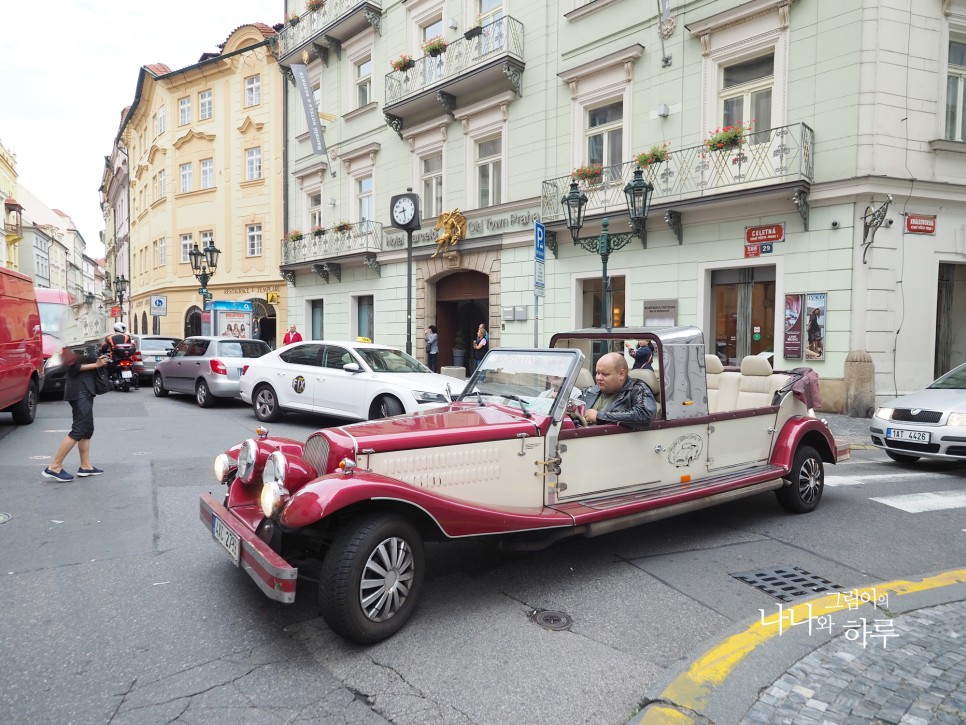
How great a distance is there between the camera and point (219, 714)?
8.62 feet

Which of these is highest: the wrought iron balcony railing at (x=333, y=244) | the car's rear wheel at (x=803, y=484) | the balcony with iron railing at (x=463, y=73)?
the balcony with iron railing at (x=463, y=73)

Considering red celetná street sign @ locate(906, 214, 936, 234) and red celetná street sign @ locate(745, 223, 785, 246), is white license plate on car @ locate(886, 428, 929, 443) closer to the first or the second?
red celetná street sign @ locate(745, 223, 785, 246)

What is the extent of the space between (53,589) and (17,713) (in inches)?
55.9

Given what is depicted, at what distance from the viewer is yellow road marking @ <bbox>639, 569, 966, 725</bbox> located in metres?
2.73

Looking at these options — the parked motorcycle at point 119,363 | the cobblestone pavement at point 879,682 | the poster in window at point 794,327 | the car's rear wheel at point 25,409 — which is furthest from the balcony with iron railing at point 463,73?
the cobblestone pavement at point 879,682

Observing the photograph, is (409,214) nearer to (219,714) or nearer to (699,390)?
(699,390)

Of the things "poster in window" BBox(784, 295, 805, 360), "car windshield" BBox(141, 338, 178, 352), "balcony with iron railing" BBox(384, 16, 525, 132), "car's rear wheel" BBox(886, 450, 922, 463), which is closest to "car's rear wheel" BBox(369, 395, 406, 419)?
"car's rear wheel" BBox(886, 450, 922, 463)

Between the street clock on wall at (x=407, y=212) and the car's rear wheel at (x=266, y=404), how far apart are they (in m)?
4.54

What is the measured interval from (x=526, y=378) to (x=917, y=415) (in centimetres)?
620

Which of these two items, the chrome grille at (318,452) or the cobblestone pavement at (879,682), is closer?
the cobblestone pavement at (879,682)

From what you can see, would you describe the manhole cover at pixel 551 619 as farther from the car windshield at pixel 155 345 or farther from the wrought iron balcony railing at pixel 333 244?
the wrought iron balcony railing at pixel 333 244

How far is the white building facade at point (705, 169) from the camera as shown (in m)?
12.0

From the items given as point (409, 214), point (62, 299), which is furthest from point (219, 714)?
point (62, 299)

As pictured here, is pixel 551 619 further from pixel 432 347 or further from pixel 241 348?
pixel 432 347
